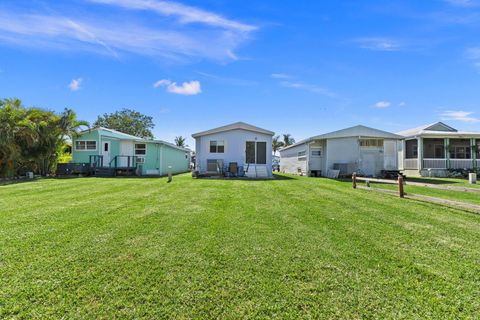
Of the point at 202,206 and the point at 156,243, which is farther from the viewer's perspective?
the point at 202,206

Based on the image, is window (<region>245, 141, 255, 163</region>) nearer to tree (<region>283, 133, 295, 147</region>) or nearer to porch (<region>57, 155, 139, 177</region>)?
porch (<region>57, 155, 139, 177</region>)

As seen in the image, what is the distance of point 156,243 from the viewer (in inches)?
151

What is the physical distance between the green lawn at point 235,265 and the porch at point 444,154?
682 inches

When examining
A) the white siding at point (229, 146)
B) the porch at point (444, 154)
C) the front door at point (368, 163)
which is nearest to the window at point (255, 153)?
the white siding at point (229, 146)

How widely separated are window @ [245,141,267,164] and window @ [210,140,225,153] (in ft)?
Result: 5.78

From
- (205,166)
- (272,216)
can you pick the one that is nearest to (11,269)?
(272,216)

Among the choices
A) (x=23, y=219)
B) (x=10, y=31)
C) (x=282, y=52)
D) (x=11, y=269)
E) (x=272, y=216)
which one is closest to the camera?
(x=11, y=269)

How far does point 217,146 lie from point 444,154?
1950 cm

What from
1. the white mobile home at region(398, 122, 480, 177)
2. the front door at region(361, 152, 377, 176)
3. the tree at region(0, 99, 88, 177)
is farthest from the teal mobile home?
the white mobile home at region(398, 122, 480, 177)

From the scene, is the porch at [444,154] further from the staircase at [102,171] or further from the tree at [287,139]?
the tree at [287,139]

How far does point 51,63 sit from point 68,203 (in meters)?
12.2

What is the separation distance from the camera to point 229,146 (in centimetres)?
1691

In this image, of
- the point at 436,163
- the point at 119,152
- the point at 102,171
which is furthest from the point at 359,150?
the point at 102,171

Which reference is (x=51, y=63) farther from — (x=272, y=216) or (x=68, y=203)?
(x=272, y=216)
